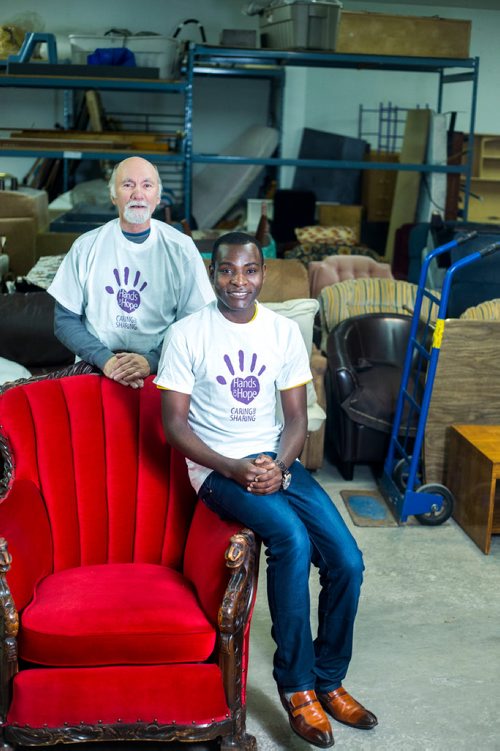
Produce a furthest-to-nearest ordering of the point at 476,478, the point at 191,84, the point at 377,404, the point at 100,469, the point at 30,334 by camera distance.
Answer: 1. the point at 191,84
2. the point at 377,404
3. the point at 30,334
4. the point at 476,478
5. the point at 100,469

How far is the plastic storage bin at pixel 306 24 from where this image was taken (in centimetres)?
714

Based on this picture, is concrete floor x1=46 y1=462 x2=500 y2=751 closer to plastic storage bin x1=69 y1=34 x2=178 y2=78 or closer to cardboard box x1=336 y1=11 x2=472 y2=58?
cardboard box x1=336 y1=11 x2=472 y2=58

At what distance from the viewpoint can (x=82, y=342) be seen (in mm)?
3090

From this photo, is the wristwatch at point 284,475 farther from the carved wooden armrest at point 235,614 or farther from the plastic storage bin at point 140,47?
the plastic storage bin at point 140,47

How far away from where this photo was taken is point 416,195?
373 inches

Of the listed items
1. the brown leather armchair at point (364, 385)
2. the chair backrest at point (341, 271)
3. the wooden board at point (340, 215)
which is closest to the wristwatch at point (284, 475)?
the brown leather armchair at point (364, 385)

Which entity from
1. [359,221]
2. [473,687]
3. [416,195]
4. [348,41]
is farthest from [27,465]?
[359,221]

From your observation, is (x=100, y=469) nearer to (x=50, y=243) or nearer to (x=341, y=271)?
A: (x=341, y=271)

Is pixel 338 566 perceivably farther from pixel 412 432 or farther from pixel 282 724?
pixel 412 432

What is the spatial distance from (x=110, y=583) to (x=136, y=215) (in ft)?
3.87

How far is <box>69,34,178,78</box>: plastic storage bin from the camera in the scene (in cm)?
794

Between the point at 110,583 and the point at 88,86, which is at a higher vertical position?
the point at 88,86

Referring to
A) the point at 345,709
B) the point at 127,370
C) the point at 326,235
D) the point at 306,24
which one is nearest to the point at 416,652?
the point at 345,709

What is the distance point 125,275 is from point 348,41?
5.66m
